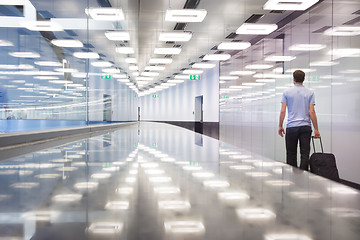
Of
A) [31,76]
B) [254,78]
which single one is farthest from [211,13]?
[31,76]

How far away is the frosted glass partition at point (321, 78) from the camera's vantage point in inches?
317

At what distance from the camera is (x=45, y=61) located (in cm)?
823

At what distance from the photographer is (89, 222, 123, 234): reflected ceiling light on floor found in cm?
137

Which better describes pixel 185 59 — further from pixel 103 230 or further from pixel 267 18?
pixel 103 230

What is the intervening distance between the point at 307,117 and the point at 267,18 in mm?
9211

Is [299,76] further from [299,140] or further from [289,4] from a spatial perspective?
[289,4]

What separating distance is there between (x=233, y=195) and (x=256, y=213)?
1.47 ft

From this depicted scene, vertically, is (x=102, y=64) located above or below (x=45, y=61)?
above

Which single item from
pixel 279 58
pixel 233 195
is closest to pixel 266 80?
pixel 279 58

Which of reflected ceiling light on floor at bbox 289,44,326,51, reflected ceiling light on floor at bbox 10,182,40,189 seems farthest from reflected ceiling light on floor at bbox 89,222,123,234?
reflected ceiling light on floor at bbox 289,44,326,51

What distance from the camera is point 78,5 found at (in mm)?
11008

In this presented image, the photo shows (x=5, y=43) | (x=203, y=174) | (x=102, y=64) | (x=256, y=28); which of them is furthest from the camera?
(x=102, y=64)

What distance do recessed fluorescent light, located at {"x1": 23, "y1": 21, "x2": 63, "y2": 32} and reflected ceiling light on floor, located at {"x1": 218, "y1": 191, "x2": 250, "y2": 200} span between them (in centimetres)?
702

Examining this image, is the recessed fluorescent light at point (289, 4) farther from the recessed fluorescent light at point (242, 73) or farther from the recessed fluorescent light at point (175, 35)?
the recessed fluorescent light at point (242, 73)
